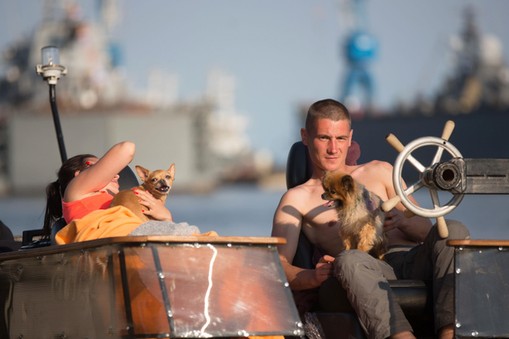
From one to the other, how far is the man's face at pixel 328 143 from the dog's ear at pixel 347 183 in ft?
0.82

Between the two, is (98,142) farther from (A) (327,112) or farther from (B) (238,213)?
(A) (327,112)

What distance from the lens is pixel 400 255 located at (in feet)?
15.9

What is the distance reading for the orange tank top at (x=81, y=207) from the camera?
455 cm

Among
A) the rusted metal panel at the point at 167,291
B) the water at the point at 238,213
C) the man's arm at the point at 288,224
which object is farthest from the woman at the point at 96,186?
the water at the point at 238,213

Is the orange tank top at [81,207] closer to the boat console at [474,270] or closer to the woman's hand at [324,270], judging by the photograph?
the woman's hand at [324,270]

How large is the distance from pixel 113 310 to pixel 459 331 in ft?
3.84

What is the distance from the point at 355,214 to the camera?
4.83 meters

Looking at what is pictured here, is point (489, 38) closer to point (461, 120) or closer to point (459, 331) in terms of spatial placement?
point (461, 120)

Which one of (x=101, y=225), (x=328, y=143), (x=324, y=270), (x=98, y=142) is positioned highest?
(x=328, y=143)

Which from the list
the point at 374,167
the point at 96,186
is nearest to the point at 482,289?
the point at 374,167

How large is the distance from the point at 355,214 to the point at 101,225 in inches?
44.2

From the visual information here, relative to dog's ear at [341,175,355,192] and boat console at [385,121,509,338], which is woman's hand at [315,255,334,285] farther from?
boat console at [385,121,509,338]

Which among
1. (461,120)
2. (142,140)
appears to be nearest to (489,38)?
(461,120)

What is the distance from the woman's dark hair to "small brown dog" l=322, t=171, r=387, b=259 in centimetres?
101
